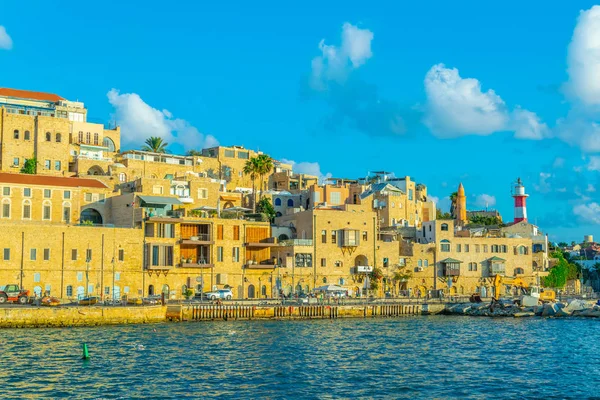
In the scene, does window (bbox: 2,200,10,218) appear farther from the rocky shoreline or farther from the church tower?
the church tower

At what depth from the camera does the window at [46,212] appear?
80.2m

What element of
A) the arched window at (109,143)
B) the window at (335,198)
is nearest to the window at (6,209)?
the arched window at (109,143)

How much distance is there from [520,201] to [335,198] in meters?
38.3

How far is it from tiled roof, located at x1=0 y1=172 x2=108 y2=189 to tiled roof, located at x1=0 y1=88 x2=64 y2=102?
23.7 m

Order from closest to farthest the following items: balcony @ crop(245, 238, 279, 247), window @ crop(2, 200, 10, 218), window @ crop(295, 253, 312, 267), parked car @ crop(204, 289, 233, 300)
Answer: parked car @ crop(204, 289, 233, 300) → window @ crop(2, 200, 10, 218) → balcony @ crop(245, 238, 279, 247) → window @ crop(295, 253, 312, 267)

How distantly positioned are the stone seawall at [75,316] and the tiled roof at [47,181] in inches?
870

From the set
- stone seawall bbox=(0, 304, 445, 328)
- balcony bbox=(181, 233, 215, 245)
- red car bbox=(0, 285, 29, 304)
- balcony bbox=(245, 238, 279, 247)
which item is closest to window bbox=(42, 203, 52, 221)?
balcony bbox=(181, 233, 215, 245)

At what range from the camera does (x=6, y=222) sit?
7512 centimetres

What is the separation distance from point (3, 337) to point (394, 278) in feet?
173

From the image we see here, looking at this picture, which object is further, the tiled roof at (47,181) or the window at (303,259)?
the window at (303,259)

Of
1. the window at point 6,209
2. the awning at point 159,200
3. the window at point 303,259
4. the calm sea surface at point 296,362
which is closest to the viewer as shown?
the calm sea surface at point 296,362

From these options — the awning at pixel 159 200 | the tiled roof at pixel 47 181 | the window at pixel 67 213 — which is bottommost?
the window at pixel 67 213

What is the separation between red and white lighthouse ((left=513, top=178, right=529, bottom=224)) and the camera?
428 ft

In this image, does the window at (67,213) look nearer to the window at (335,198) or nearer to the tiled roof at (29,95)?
the tiled roof at (29,95)
